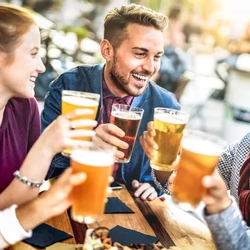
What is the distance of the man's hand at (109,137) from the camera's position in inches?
65.2

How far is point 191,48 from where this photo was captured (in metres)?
7.35

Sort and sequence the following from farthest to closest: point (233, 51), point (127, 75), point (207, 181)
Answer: point (233, 51) → point (127, 75) → point (207, 181)

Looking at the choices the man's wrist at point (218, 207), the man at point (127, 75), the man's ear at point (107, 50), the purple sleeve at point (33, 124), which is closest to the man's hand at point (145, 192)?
the man at point (127, 75)

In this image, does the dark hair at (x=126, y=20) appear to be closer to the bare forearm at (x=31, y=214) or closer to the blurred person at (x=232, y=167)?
the blurred person at (x=232, y=167)

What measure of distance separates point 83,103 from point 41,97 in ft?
Result: 14.7

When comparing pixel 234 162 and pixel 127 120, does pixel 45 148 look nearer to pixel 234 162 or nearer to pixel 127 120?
pixel 127 120

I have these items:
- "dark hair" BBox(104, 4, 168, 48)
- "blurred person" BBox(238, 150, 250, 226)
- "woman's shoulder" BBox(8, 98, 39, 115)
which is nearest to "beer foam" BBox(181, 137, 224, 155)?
"blurred person" BBox(238, 150, 250, 226)

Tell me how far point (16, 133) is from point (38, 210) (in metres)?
0.89

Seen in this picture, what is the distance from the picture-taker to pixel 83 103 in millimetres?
1466

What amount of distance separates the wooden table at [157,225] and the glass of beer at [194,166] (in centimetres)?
35

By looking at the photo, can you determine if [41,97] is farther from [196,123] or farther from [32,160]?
[32,160]

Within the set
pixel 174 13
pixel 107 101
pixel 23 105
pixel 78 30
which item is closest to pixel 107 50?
pixel 107 101

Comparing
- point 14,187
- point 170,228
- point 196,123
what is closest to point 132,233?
point 170,228

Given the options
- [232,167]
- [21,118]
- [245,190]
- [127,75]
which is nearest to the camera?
[245,190]
